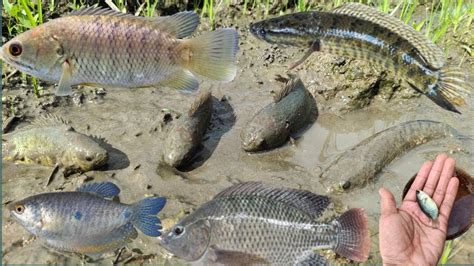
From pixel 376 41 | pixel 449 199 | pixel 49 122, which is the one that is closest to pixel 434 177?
pixel 449 199

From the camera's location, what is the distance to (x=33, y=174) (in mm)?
5504

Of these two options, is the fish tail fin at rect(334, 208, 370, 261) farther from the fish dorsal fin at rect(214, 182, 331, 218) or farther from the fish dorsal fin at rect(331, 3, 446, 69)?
the fish dorsal fin at rect(331, 3, 446, 69)

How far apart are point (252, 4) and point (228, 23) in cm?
45

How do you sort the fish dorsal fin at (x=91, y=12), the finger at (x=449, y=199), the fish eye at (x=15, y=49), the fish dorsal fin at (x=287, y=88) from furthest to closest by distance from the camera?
the fish dorsal fin at (x=287, y=88), the finger at (x=449, y=199), the fish dorsal fin at (x=91, y=12), the fish eye at (x=15, y=49)

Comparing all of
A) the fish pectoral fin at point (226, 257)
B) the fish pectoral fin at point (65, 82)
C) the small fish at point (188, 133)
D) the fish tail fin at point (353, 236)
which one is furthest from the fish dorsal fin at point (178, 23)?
the small fish at point (188, 133)

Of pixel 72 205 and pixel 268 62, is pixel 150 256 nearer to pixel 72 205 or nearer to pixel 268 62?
pixel 72 205

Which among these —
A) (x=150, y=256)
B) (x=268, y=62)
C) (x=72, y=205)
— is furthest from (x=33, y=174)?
(x=268, y=62)

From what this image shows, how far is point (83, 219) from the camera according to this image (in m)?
3.78

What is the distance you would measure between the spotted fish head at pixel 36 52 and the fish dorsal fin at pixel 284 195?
1.28 meters

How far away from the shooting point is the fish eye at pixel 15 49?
3508mm

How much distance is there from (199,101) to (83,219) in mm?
2500

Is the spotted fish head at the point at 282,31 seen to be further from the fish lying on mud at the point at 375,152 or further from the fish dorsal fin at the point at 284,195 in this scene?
the fish dorsal fin at the point at 284,195

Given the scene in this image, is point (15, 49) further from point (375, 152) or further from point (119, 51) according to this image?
point (375, 152)

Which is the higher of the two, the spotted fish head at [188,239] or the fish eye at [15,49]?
the fish eye at [15,49]
